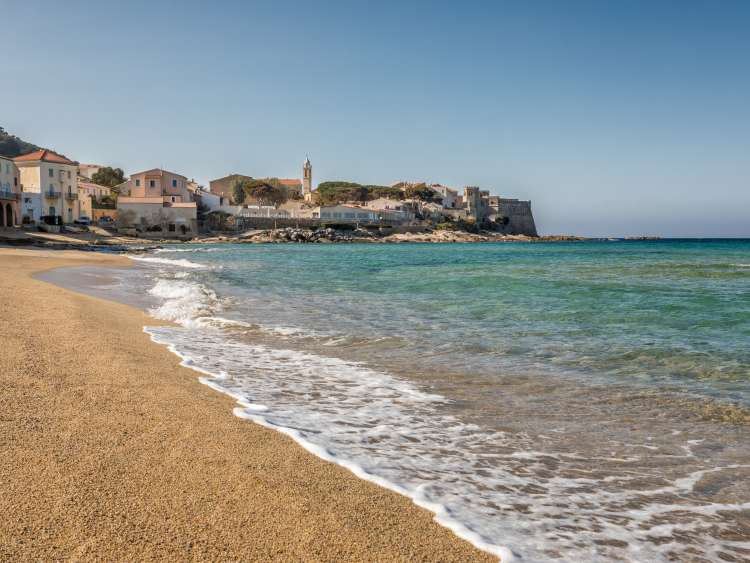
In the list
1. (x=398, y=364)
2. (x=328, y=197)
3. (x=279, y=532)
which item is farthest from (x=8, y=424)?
(x=328, y=197)

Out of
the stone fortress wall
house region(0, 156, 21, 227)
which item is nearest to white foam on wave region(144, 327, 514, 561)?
house region(0, 156, 21, 227)

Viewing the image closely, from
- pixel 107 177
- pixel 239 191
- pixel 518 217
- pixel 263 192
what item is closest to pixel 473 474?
pixel 263 192

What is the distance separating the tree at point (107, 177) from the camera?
3875 inches

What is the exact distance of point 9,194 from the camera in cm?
5341

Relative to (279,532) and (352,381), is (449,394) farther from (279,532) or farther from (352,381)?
(279,532)

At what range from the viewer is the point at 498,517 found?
129 inches

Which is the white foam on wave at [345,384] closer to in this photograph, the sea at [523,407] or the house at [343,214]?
the sea at [523,407]

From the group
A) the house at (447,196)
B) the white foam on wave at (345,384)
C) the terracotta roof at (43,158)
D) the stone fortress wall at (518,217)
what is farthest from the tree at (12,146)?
the white foam on wave at (345,384)

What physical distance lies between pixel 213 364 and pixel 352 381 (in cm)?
197

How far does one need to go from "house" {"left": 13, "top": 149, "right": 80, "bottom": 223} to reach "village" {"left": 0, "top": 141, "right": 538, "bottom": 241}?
112mm

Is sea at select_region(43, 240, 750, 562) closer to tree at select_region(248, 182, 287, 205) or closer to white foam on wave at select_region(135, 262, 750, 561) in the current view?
white foam on wave at select_region(135, 262, 750, 561)

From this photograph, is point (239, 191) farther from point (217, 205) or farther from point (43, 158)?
point (43, 158)

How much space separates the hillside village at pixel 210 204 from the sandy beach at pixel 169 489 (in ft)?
194

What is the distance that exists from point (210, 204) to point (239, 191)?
23.0 metres
